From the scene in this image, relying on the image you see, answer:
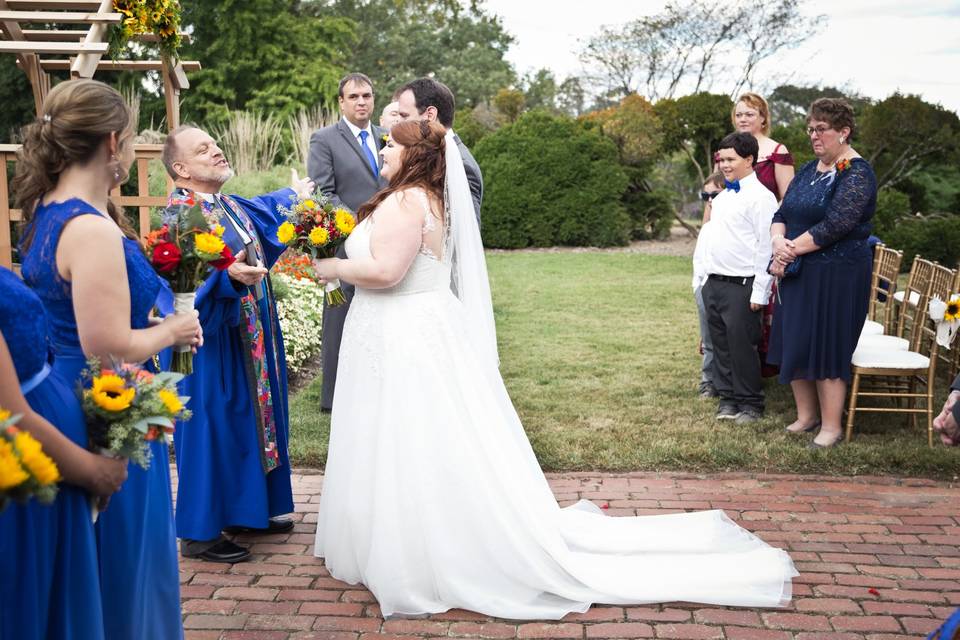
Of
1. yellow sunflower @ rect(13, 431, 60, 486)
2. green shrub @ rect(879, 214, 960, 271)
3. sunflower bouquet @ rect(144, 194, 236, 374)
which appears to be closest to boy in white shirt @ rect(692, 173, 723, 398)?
sunflower bouquet @ rect(144, 194, 236, 374)

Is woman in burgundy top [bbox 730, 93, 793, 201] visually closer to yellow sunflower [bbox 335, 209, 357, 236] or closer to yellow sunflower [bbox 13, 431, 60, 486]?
yellow sunflower [bbox 335, 209, 357, 236]

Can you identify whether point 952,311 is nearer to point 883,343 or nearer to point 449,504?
point 883,343

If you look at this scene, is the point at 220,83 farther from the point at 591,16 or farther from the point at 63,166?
the point at 63,166

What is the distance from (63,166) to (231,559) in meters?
2.38


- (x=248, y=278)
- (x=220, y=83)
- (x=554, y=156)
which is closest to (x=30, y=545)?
(x=248, y=278)

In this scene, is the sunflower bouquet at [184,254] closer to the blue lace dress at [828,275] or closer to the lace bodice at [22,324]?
the lace bodice at [22,324]

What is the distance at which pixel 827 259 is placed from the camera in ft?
19.1

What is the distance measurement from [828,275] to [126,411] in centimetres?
473

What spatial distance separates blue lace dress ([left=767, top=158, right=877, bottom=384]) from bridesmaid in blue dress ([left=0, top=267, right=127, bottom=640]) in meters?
4.71

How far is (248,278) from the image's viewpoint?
4195mm

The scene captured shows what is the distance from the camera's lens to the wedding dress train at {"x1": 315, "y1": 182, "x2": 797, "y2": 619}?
3.84 m

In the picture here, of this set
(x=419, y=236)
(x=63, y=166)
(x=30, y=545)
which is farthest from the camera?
(x=419, y=236)

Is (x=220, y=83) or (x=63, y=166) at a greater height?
(x=220, y=83)

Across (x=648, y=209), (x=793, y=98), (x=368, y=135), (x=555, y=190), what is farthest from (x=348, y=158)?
(x=793, y=98)
